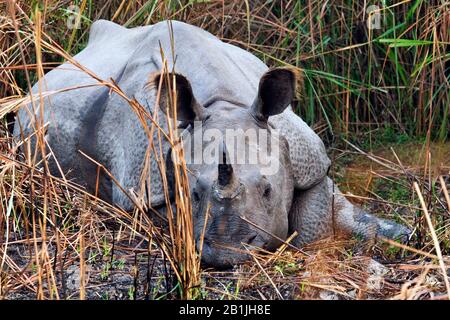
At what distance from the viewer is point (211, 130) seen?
461cm

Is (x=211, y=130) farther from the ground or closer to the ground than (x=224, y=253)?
farther from the ground

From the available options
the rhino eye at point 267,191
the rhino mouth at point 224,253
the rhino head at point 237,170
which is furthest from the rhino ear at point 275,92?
the rhino mouth at point 224,253

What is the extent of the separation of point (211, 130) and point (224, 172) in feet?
1.44

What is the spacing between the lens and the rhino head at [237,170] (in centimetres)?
426

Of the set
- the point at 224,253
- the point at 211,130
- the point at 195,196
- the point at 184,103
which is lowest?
the point at 224,253

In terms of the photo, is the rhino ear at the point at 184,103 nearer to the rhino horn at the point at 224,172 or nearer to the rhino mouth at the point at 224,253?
the rhino horn at the point at 224,172

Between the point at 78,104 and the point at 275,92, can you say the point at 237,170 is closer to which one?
the point at 275,92

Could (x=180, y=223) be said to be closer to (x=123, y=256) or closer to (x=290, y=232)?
(x=123, y=256)

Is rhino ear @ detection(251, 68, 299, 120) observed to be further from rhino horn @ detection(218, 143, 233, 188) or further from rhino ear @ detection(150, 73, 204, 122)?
rhino horn @ detection(218, 143, 233, 188)

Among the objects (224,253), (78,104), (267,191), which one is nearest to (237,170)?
(267,191)

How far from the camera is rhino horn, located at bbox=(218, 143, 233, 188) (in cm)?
418

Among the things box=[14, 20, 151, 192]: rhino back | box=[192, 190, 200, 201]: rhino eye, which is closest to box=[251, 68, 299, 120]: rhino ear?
box=[192, 190, 200, 201]: rhino eye

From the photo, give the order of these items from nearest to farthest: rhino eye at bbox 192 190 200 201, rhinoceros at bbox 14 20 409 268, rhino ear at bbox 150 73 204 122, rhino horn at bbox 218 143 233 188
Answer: rhino horn at bbox 218 143 233 188
rhinoceros at bbox 14 20 409 268
rhino eye at bbox 192 190 200 201
rhino ear at bbox 150 73 204 122
